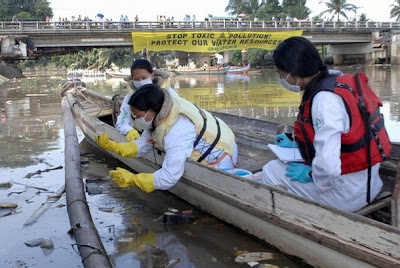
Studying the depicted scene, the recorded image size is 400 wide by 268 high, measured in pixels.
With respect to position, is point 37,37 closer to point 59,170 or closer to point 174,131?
point 59,170

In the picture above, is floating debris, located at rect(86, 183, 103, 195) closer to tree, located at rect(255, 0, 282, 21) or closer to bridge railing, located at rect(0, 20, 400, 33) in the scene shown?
bridge railing, located at rect(0, 20, 400, 33)

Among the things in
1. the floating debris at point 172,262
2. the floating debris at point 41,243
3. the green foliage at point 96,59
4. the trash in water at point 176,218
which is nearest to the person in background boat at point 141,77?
the trash in water at point 176,218

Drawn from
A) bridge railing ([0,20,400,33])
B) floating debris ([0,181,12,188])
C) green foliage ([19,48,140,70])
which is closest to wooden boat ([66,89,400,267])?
floating debris ([0,181,12,188])

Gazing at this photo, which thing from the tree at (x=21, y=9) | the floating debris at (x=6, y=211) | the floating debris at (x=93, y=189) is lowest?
the floating debris at (x=6, y=211)

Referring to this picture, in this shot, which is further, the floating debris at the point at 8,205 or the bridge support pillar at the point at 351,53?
the bridge support pillar at the point at 351,53

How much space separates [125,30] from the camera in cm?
3073

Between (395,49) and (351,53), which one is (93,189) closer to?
(395,49)

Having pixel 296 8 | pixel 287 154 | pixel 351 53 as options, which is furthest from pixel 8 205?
pixel 296 8

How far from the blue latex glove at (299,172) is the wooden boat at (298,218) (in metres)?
0.18

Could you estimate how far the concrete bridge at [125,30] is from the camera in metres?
29.3

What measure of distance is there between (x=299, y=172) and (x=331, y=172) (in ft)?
1.73

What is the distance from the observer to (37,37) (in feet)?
95.3

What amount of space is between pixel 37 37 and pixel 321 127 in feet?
97.9

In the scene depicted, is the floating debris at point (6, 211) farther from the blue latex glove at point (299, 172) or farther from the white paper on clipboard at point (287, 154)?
the blue latex glove at point (299, 172)
